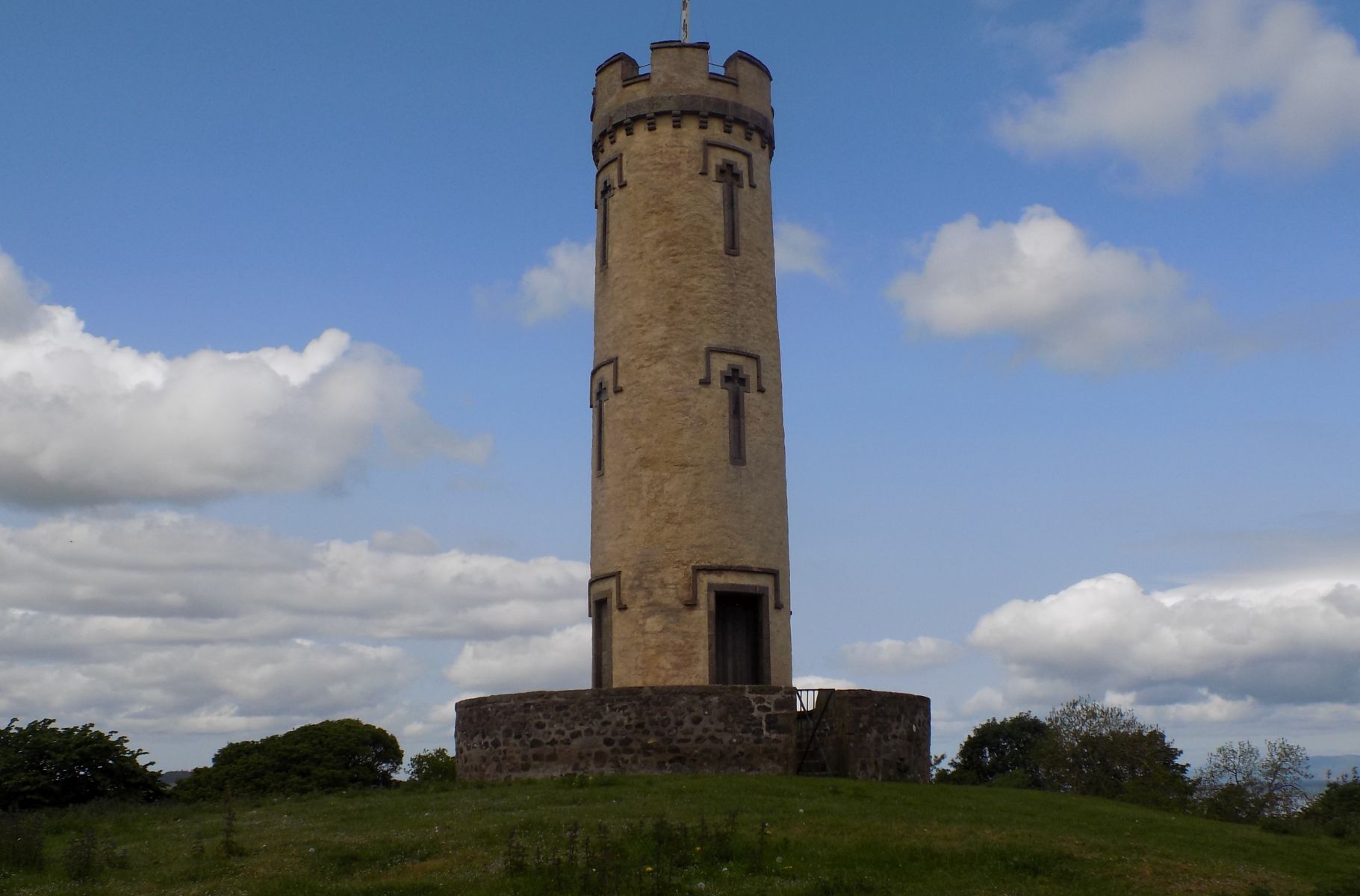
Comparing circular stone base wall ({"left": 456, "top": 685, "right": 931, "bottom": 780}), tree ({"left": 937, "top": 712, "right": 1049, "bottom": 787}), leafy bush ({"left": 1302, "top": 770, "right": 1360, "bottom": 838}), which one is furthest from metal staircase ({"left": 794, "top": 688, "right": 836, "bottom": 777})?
tree ({"left": 937, "top": 712, "right": 1049, "bottom": 787})

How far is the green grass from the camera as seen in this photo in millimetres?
13352

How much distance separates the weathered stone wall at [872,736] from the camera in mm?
21750

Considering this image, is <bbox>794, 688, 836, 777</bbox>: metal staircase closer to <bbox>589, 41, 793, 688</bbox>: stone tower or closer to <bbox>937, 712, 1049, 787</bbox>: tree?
<bbox>589, 41, 793, 688</bbox>: stone tower

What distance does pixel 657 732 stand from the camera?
2169 cm

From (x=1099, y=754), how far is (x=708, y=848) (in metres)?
25.2

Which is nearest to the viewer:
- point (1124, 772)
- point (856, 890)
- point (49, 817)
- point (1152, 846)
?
point (856, 890)

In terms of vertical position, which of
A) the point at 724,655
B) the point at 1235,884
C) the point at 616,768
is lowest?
the point at 1235,884

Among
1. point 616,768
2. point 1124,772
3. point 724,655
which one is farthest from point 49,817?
point 1124,772

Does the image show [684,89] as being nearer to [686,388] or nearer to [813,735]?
[686,388]

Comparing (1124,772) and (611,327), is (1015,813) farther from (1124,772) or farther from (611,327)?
(1124,772)

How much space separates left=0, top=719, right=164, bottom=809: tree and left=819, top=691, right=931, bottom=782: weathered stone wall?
15.7 m

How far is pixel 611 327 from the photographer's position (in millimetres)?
26969

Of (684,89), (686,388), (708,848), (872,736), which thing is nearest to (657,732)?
(872,736)

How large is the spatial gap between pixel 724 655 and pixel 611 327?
7.18 metres
